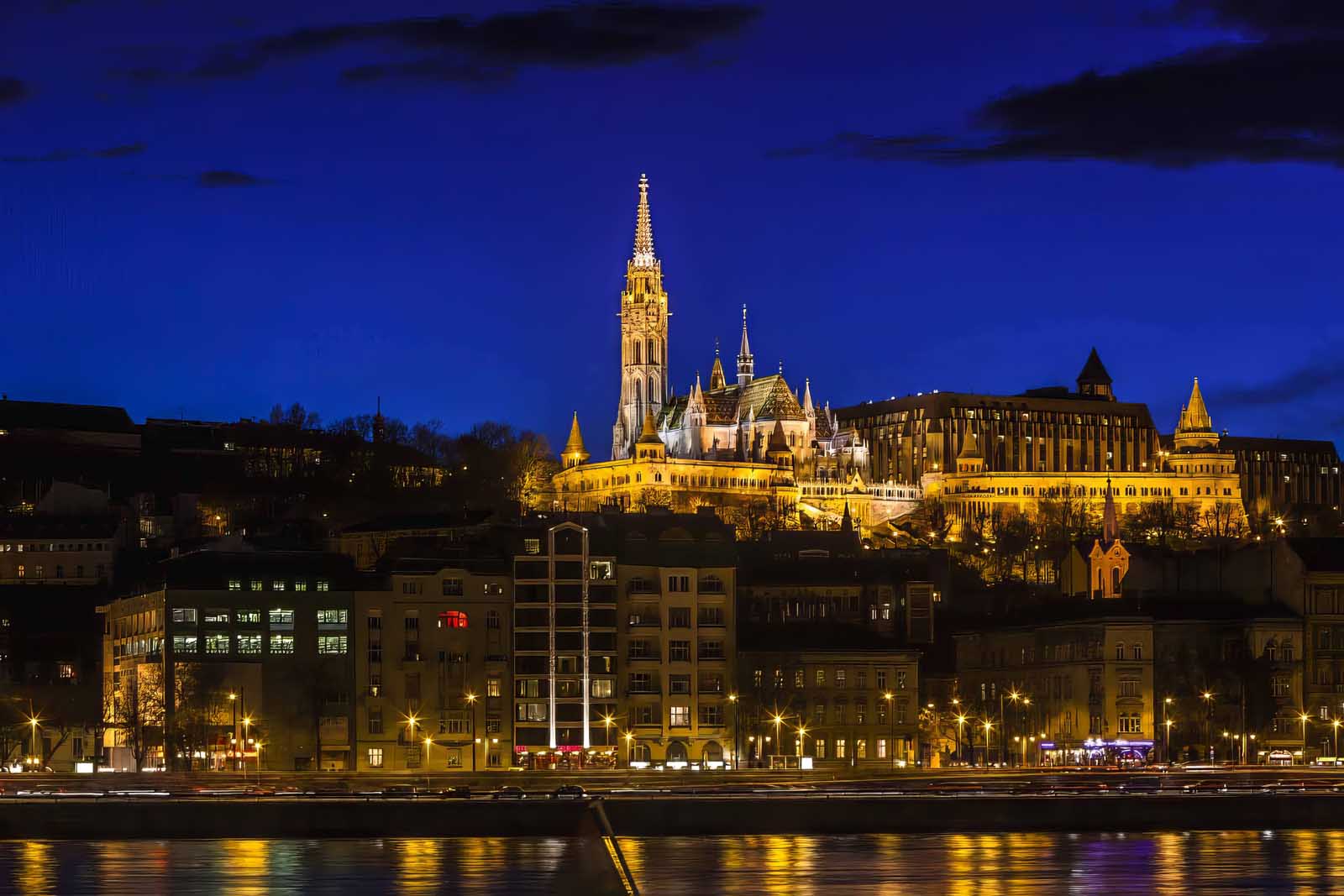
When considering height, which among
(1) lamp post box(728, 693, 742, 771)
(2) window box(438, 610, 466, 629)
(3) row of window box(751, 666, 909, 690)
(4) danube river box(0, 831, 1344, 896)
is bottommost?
(4) danube river box(0, 831, 1344, 896)

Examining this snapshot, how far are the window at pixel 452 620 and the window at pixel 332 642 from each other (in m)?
5.35

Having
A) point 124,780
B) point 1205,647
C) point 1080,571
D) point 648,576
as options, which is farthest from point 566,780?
point 1080,571

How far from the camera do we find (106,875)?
8906cm

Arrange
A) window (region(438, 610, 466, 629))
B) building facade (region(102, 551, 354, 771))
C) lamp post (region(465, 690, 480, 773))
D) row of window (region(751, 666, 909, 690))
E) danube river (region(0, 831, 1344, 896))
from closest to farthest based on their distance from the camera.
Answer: danube river (region(0, 831, 1344, 896)) → building facade (region(102, 551, 354, 771)) → lamp post (region(465, 690, 480, 773)) → window (region(438, 610, 466, 629)) → row of window (region(751, 666, 909, 690))

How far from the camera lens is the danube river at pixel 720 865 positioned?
3332 inches

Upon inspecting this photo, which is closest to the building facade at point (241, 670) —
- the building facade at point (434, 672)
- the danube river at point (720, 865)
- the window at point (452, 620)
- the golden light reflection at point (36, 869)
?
the building facade at point (434, 672)

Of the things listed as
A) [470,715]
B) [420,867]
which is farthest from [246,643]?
[420,867]

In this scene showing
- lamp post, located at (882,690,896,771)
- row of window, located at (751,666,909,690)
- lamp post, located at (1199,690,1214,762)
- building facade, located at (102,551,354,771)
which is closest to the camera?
building facade, located at (102,551,354,771)

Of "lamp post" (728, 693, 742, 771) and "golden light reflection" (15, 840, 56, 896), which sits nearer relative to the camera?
"golden light reflection" (15, 840, 56, 896)

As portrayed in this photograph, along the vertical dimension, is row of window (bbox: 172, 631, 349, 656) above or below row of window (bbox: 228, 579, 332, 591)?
below

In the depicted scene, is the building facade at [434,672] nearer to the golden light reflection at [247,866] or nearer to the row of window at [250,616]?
the row of window at [250,616]

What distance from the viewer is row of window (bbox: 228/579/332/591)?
150 m

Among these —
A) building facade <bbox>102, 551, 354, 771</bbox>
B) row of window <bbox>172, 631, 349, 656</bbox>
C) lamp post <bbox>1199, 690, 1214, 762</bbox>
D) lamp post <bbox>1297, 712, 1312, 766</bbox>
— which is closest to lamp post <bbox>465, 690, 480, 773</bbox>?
building facade <bbox>102, 551, 354, 771</bbox>

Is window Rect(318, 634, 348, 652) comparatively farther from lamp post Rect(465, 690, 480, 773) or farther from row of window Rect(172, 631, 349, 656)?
lamp post Rect(465, 690, 480, 773)
